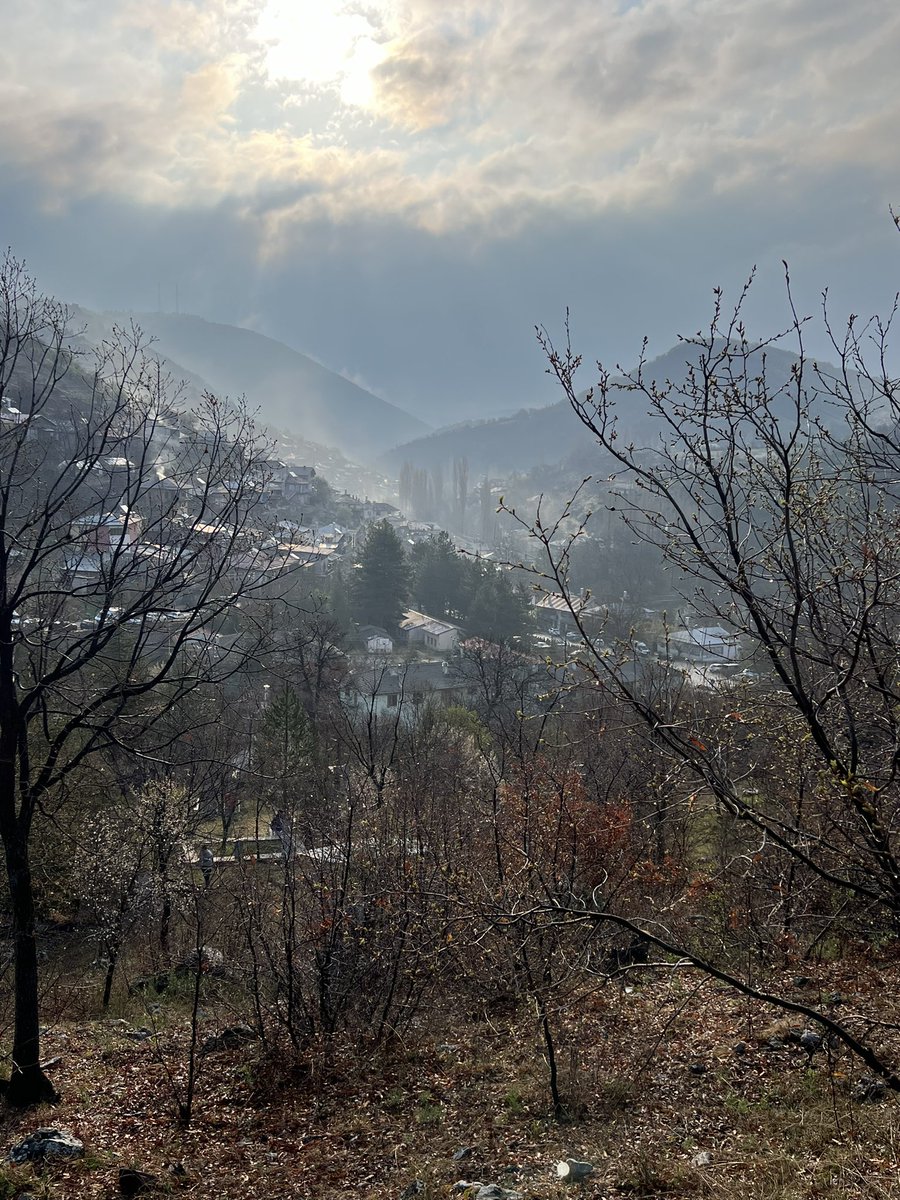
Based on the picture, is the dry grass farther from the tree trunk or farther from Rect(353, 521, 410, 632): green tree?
Rect(353, 521, 410, 632): green tree

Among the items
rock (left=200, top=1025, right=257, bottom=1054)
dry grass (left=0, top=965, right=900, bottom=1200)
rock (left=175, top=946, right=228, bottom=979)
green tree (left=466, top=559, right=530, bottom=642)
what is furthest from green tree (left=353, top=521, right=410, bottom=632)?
dry grass (left=0, top=965, right=900, bottom=1200)

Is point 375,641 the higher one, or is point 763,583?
point 375,641

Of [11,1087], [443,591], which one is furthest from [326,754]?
[443,591]

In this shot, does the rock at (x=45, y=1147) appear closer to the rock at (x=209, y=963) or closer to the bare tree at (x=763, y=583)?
the rock at (x=209, y=963)

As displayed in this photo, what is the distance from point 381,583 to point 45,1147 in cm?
5195

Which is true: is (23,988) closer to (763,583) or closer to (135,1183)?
(135,1183)

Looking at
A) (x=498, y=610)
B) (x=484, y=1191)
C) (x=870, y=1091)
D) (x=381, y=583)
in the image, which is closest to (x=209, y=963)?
(x=484, y=1191)

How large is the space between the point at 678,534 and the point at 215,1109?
685 cm

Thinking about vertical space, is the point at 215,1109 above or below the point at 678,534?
below

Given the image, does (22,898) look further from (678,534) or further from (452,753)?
(452,753)

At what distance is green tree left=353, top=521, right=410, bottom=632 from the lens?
57.0m

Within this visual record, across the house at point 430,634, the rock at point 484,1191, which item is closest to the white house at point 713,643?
the rock at point 484,1191

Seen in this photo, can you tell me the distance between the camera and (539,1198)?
4.70m

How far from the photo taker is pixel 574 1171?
4.99m
